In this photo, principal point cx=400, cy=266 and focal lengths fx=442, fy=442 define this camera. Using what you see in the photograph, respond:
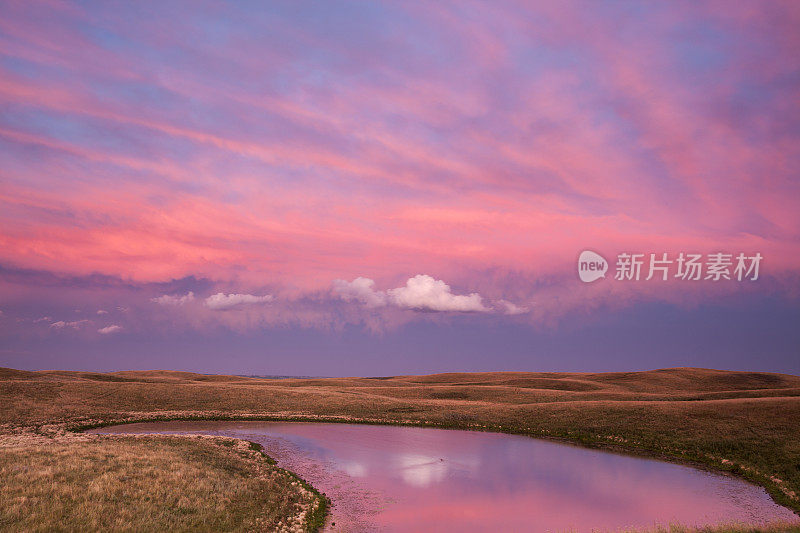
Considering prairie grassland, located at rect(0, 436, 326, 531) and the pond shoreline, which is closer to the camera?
prairie grassland, located at rect(0, 436, 326, 531)

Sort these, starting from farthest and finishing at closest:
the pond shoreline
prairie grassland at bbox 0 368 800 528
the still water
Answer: prairie grassland at bbox 0 368 800 528 < the pond shoreline < the still water

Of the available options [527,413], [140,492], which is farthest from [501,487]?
[527,413]

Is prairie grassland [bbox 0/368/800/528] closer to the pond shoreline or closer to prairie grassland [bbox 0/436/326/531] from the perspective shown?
the pond shoreline

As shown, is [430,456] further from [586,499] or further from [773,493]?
[773,493]

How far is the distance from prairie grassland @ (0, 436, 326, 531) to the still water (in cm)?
327

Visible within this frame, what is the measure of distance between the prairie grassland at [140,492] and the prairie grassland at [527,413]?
2478 centimetres

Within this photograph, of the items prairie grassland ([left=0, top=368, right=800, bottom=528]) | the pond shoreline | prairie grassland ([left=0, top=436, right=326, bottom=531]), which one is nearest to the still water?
the pond shoreline

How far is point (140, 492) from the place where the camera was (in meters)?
23.0

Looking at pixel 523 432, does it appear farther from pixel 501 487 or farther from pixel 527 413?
pixel 501 487

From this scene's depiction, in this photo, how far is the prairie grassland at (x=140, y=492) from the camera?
769 inches

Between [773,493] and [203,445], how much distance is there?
138 feet

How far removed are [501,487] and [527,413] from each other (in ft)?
103

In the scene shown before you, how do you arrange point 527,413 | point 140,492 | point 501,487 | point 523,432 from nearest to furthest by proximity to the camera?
point 140,492, point 501,487, point 523,432, point 527,413

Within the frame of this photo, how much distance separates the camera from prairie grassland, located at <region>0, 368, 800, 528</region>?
38.4 m
